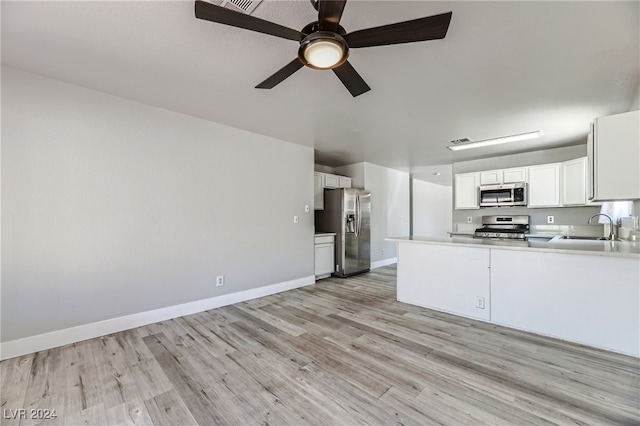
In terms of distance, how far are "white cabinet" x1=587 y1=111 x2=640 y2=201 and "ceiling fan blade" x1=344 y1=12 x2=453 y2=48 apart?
1922 millimetres

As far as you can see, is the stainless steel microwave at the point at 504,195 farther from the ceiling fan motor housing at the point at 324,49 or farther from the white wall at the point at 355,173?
the ceiling fan motor housing at the point at 324,49

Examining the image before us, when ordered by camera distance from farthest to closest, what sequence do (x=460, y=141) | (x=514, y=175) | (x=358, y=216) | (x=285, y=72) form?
1. (x=358, y=216)
2. (x=514, y=175)
3. (x=460, y=141)
4. (x=285, y=72)

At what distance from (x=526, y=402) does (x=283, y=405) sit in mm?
1551

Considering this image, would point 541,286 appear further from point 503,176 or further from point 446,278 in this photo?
point 503,176

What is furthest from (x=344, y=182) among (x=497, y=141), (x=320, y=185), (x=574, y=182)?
(x=574, y=182)

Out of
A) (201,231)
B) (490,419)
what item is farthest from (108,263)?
(490,419)

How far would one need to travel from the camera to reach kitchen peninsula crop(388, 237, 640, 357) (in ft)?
7.51

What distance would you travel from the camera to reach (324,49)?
152 cm

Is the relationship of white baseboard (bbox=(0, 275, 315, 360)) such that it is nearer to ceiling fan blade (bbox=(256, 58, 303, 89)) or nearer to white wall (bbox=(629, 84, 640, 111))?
ceiling fan blade (bbox=(256, 58, 303, 89))

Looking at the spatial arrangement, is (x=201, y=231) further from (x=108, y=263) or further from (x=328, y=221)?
(x=328, y=221)

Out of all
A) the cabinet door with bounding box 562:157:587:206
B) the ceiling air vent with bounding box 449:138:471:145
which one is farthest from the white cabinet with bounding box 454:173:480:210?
the ceiling air vent with bounding box 449:138:471:145

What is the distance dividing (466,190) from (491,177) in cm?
50

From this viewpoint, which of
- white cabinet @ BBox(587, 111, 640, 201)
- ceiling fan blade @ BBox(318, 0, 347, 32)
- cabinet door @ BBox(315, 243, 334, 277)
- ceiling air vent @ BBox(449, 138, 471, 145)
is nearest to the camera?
ceiling fan blade @ BBox(318, 0, 347, 32)

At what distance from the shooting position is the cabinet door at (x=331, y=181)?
17.6 feet
